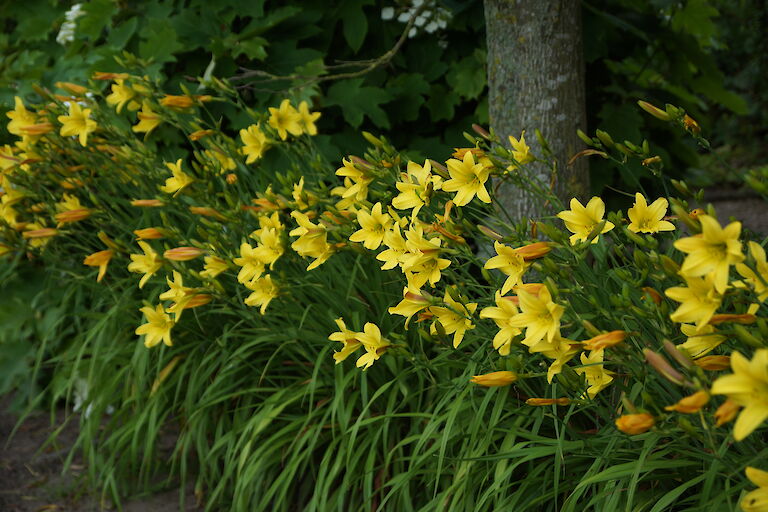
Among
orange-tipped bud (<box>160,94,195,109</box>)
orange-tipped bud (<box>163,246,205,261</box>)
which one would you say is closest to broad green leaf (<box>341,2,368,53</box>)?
orange-tipped bud (<box>160,94,195,109</box>)

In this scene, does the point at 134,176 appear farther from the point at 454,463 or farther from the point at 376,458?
the point at 454,463

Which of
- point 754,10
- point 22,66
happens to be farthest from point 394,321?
point 754,10

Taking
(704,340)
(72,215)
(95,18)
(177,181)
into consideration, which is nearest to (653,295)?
(704,340)

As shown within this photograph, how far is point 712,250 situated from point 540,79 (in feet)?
4.54

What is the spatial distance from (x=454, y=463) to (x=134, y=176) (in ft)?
5.46

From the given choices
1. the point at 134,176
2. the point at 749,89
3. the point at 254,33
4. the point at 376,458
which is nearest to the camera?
the point at 376,458

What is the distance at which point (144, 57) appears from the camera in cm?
314

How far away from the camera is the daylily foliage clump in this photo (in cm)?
138

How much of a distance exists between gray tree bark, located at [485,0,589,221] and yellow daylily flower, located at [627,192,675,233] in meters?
0.81

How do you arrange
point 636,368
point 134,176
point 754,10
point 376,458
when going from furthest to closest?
1. point 754,10
2. point 134,176
3. point 376,458
4. point 636,368

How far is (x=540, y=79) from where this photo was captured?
8.36 ft

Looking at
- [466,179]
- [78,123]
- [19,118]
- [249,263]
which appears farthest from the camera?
[19,118]

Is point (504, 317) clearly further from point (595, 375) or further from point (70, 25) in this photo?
point (70, 25)

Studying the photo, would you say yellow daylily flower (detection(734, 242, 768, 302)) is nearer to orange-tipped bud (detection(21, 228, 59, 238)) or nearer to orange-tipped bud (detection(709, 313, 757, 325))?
orange-tipped bud (detection(709, 313, 757, 325))
